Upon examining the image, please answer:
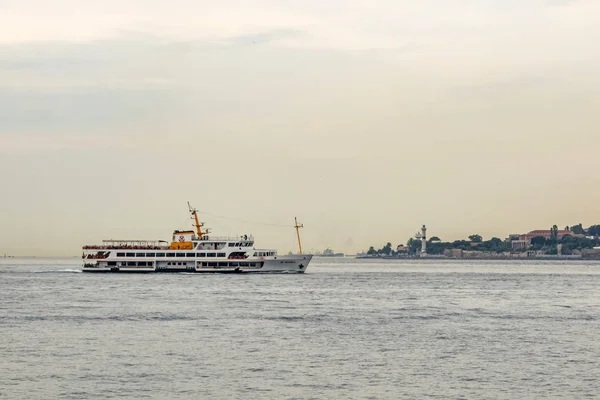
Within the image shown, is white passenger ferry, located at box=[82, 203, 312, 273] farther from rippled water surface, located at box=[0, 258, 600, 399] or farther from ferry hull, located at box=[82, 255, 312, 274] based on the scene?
rippled water surface, located at box=[0, 258, 600, 399]

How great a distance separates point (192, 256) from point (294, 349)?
96.5 m

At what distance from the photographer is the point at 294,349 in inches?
1981

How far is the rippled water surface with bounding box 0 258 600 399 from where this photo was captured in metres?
38.4

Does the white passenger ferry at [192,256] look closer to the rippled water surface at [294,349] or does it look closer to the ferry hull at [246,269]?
the ferry hull at [246,269]

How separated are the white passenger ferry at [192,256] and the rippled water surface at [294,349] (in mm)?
54399

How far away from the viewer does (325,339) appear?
181 feet

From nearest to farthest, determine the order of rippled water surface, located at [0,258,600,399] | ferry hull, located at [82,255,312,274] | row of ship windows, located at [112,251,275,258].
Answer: rippled water surface, located at [0,258,600,399], ferry hull, located at [82,255,312,274], row of ship windows, located at [112,251,275,258]

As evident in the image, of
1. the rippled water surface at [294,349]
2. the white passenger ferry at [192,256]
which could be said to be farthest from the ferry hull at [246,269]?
the rippled water surface at [294,349]

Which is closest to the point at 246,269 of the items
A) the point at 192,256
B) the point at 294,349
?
the point at 192,256

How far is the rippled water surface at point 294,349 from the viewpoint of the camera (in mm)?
38438

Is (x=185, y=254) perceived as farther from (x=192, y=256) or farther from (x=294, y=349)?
(x=294, y=349)

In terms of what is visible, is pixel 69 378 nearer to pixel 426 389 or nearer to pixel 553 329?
pixel 426 389

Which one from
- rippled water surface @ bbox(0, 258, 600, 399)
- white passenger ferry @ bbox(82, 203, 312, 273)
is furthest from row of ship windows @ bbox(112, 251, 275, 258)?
rippled water surface @ bbox(0, 258, 600, 399)

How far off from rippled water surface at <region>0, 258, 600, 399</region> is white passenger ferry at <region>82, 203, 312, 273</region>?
54.4 metres
